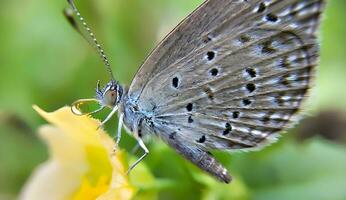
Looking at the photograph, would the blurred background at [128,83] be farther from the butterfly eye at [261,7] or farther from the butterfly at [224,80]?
the butterfly eye at [261,7]

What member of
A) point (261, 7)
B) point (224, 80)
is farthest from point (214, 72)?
point (261, 7)

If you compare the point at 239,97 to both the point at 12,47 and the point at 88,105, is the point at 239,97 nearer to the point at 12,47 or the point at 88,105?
the point at 88,105

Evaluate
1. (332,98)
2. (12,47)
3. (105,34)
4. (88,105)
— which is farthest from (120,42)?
(332,98)

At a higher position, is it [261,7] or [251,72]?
[261,7]

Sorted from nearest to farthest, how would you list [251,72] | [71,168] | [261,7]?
[261,7] < [251,72] < [71,168]

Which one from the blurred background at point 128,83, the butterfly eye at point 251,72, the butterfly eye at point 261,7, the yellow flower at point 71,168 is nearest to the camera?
the butterfly eye at point 261,7

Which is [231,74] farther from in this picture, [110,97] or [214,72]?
[110,97]

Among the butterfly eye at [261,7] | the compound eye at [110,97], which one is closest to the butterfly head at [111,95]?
the compound eye at [110,97]
